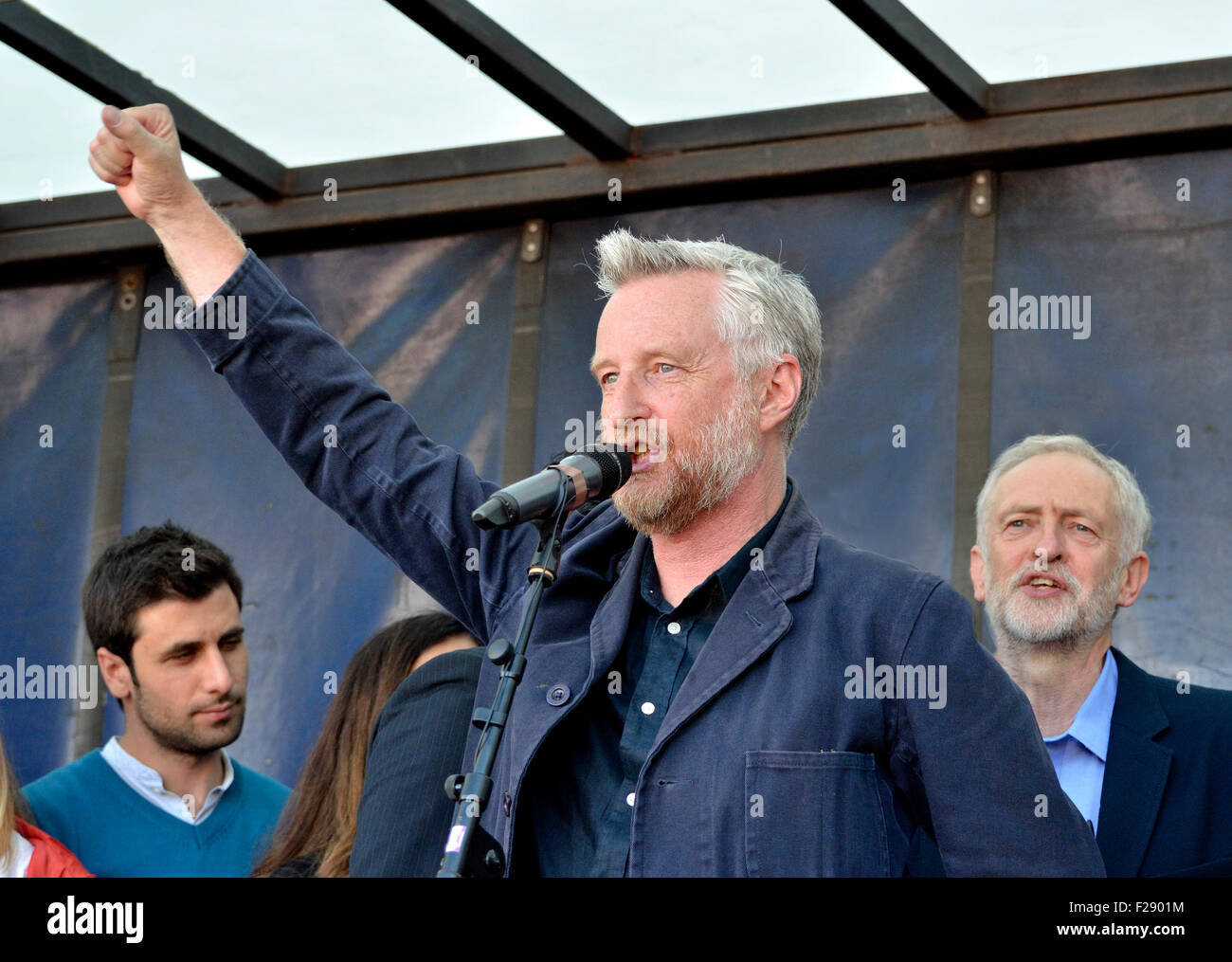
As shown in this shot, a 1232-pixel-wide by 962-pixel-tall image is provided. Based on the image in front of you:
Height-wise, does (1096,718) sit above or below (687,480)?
below

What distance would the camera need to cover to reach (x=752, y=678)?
7.73 ft

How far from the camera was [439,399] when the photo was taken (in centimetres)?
546

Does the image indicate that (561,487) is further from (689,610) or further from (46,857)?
(46,857)

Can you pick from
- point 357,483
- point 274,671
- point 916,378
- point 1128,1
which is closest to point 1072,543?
point 916,378

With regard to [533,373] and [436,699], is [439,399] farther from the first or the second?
[436,699]

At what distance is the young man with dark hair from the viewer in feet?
13.8

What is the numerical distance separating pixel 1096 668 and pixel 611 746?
1.79 metres

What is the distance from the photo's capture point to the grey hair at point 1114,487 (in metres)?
4.05

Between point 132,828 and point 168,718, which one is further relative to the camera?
point 168,718
